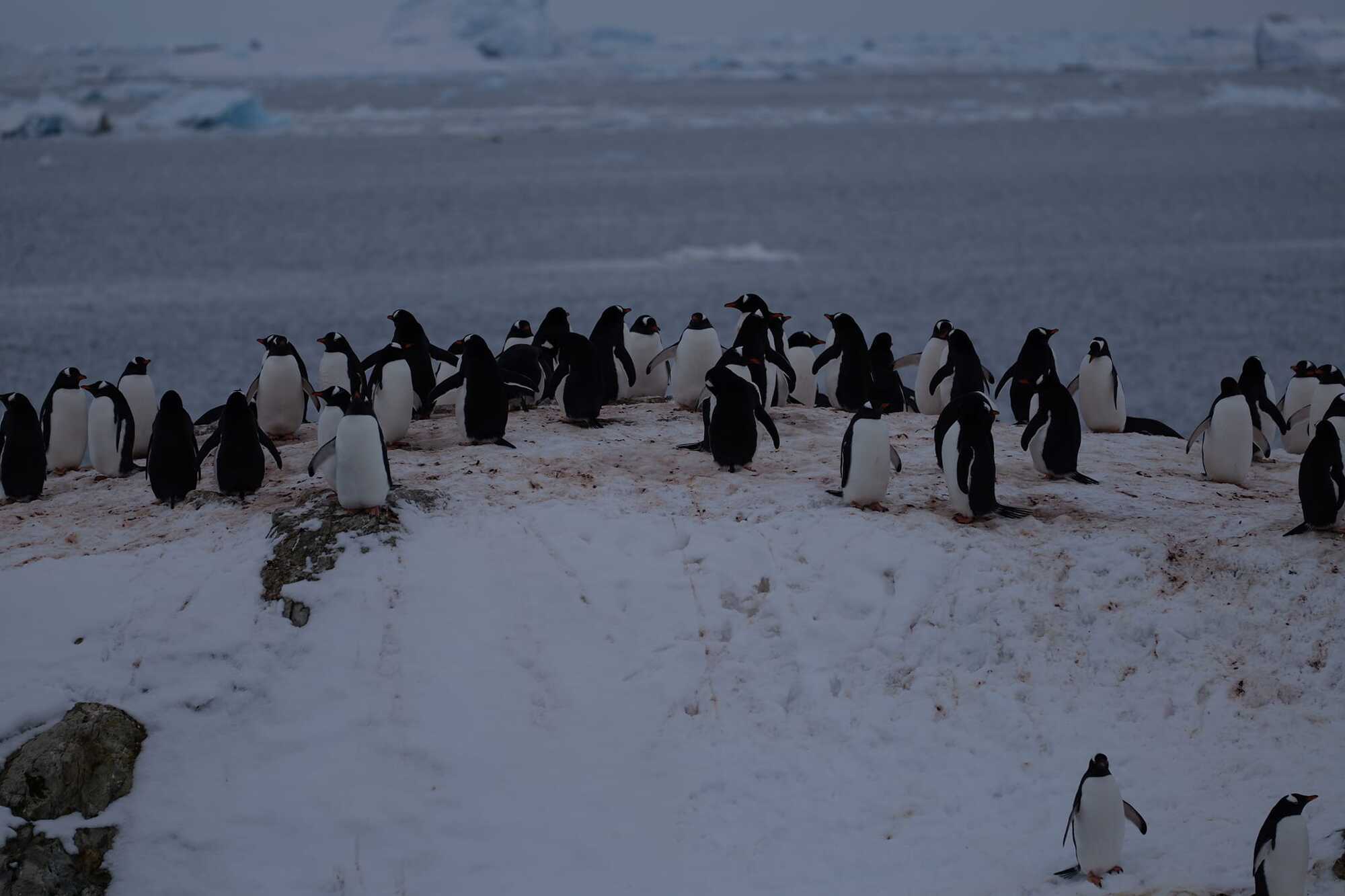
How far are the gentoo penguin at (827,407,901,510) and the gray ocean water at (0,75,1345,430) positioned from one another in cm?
1154

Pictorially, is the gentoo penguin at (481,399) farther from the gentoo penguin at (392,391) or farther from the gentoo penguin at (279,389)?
the gentoo penguin at (279,389)

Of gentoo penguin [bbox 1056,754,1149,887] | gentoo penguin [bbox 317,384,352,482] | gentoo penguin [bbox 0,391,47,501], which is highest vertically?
gentoo penguin [bbox 317,384,352,482]

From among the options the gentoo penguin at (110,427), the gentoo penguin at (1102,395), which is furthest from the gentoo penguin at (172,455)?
the gentoo penguin at (1102,395)

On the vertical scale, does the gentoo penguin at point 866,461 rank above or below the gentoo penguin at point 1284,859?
above

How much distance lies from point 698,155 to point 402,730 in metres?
66.2

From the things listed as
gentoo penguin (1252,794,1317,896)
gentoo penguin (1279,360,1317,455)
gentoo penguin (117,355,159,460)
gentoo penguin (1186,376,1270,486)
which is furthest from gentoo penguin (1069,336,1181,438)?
gentoo penguin (117,355,159,460)

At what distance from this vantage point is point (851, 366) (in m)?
10.8

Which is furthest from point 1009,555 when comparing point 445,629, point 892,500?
point 445,629

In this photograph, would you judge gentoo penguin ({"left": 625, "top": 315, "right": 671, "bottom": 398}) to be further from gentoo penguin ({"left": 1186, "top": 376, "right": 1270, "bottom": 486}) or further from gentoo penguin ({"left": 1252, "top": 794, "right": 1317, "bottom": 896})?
gentoo penguin ({"left": 1252, "top": 794, "right": 1317, "bottom": 896})

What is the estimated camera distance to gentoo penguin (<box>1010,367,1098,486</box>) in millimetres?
8227

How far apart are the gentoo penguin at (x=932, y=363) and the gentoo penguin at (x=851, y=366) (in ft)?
0.89

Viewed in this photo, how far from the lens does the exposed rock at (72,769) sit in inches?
240

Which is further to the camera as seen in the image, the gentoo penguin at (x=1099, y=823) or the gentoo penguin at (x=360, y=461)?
the gentoo penguin at (x=360, y=461)

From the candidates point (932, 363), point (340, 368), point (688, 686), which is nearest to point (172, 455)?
point (340, 368)
